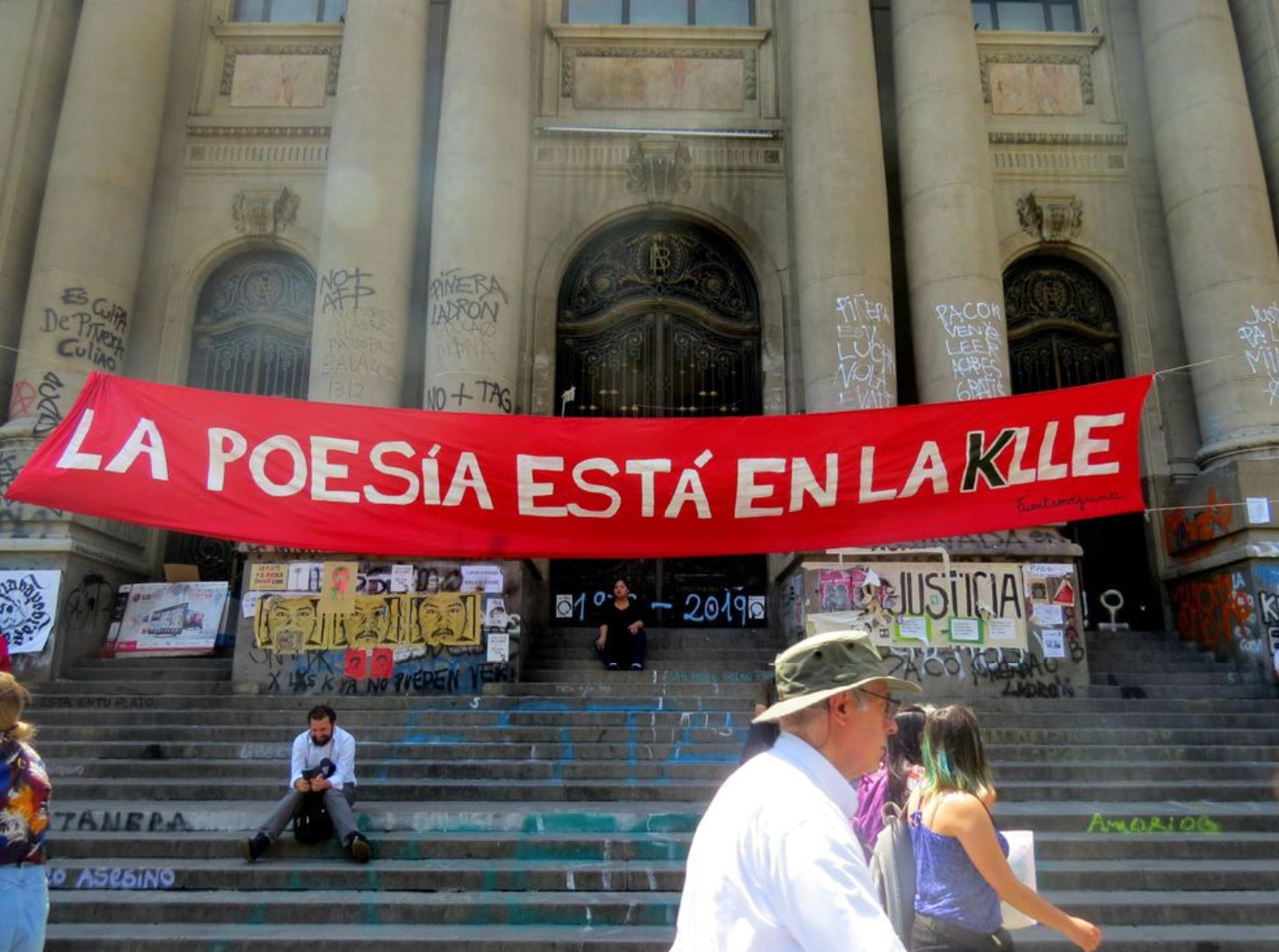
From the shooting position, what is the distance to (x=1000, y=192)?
15203mm

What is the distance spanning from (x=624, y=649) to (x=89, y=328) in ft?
28.5

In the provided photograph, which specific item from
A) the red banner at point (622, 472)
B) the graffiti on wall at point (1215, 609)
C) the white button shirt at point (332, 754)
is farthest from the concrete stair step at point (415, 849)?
the graffiti on wall at point (1215, 609)

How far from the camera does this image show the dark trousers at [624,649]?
36.8 feet

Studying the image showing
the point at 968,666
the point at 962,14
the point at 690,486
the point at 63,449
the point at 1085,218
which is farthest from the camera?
the point at 1085,218

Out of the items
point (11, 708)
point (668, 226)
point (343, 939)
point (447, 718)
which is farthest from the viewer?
point (668, 226)

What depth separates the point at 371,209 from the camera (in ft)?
42.4

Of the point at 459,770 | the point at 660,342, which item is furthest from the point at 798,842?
the point at 660,342

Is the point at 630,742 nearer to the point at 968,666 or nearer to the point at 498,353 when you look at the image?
the point at 968,666

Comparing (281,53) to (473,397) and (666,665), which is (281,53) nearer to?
(473,397)

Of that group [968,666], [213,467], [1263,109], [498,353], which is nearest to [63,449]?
[213,467]

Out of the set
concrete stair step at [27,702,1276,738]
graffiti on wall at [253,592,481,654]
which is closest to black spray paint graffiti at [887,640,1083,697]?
concrete stair step at [27,702,1276,738]

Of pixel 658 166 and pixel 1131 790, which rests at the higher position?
pixel 658 166

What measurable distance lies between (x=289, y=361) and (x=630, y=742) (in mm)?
9033

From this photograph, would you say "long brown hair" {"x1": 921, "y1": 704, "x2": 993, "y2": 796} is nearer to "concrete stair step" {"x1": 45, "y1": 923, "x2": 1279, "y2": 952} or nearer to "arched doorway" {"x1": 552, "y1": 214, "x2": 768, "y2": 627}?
"concrete stair step" {"x1": 45, "y1": 923, "x2": 1279, "y2": 952}
